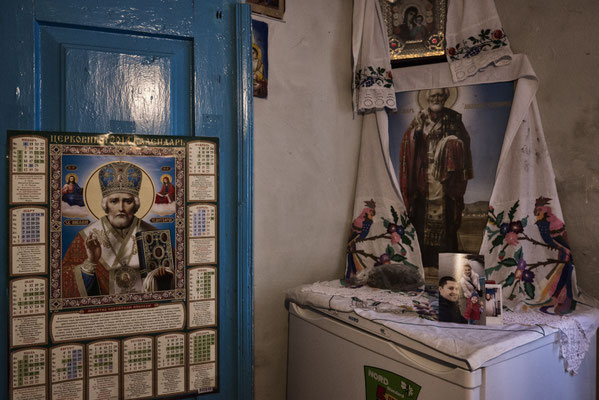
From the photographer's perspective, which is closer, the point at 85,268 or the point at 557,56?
the point at 85,268

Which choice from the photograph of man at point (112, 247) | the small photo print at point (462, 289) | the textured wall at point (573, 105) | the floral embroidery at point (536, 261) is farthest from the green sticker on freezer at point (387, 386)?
the textured wall at point (573, 105)

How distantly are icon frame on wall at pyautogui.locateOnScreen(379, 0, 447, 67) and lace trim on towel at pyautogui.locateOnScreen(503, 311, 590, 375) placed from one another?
111cm

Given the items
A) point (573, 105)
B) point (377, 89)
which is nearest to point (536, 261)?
point (573, 105)

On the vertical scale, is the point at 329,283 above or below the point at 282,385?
above

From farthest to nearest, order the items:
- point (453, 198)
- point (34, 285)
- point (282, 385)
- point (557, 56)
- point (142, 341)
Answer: point (282, 385), point (453, 198), point (557, 56), point (142, 341), point (34, 285)

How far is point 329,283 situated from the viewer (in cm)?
192

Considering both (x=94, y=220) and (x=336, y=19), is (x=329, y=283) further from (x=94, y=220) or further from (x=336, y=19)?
(x=336, y=19)

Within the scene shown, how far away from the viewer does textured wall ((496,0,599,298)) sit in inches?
62.8

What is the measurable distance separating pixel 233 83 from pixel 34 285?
0.79m

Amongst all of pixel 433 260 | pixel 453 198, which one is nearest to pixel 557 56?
pixel 453 198

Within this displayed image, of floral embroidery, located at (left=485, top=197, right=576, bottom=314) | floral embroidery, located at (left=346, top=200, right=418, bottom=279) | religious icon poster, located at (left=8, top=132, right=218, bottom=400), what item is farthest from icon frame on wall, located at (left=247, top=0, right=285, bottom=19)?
floral embroidery, located at (left=485, top=197, right=576, bottom=314)

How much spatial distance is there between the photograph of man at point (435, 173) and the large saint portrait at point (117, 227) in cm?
111

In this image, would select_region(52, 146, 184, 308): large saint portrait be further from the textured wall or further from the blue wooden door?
the textured wall

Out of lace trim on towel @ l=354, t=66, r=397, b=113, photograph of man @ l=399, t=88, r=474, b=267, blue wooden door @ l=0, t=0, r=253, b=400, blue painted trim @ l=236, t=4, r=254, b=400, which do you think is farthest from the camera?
A: lace trim on towel @ l=354, t=66, r=397, b=113
